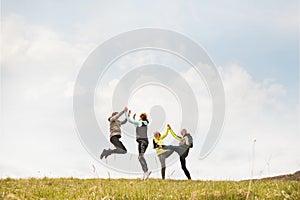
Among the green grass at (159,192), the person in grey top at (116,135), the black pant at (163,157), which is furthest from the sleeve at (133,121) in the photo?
the green grass at (159,192)

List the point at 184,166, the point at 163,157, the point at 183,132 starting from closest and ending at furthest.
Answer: the point at 163,157 < the point at 184,166 < the point at 183,132

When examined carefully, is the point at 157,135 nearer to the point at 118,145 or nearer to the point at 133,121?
the point at 133,121

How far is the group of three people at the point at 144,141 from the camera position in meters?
17.5

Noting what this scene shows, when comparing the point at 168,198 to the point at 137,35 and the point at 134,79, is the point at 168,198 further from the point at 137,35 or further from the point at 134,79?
the point at 137,35

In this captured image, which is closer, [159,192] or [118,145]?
[159,192]

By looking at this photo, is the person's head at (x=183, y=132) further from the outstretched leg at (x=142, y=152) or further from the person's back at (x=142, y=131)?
the outstretched leg at (x=142, y=152)

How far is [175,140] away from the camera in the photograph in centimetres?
1861

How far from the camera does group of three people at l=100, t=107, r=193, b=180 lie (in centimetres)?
1745

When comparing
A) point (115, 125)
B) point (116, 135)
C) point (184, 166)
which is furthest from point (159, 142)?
point (115, 125)

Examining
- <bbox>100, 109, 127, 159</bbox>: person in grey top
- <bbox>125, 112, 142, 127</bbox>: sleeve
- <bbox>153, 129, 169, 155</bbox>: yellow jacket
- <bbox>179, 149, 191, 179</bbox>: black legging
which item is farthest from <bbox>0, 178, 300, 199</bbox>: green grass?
<bbox>179, 149, 191, 179</bbox>: black legging

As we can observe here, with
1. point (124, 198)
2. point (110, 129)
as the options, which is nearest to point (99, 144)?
point (110, 129)

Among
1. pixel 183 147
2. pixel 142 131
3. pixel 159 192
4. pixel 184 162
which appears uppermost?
pixel 142 131

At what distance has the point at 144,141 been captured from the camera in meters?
17.4

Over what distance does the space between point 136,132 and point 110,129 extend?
187 cm
